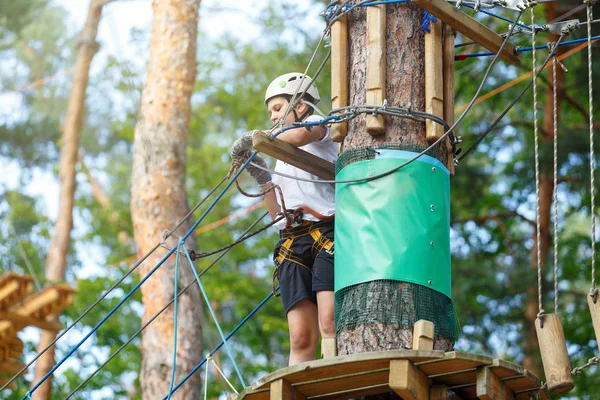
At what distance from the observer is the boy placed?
4543 mm

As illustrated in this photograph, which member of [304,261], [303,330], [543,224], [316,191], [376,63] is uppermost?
[543,224]

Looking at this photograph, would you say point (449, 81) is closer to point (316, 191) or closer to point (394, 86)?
point (394, 86)

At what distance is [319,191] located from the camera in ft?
15.7

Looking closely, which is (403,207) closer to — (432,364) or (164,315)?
(432,364)

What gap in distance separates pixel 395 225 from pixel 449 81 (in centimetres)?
85

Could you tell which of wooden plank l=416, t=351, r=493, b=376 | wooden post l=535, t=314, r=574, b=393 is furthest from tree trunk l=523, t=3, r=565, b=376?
wooden plank l=416, t=351, r=493, b=376

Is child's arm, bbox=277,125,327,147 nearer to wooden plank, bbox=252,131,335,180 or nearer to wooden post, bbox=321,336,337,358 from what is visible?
wooden plank, bbox=252,131,335,180

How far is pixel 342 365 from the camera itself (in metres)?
3.52

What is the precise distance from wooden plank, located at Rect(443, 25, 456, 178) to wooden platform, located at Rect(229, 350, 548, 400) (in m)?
1.11

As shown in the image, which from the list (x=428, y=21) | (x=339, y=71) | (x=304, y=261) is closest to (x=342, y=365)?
(x=304, y=261)

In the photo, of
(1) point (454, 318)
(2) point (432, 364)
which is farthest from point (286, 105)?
(2) point (432, 364)

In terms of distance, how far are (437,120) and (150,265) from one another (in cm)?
440

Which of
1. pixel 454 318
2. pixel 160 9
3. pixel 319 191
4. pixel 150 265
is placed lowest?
pixel 454 318

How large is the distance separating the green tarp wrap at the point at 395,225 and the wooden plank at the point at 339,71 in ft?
0.64
